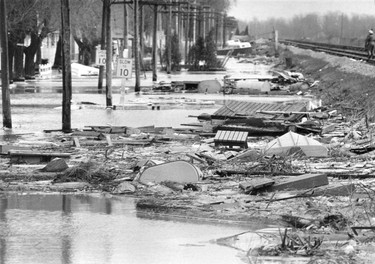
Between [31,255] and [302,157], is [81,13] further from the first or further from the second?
[31,255]

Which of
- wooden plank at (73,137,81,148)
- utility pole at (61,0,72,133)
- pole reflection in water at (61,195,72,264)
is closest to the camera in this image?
pole reflection in water at (61,195,72,264)

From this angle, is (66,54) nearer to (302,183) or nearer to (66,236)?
(302,183)

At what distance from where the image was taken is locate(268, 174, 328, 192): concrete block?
14.9 metres

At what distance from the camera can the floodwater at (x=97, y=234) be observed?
11.1 meters

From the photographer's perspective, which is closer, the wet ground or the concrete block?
the wet ground

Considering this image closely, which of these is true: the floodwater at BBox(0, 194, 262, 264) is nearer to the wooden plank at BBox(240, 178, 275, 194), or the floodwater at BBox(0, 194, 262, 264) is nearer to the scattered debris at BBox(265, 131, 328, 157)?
the wooden plank at BBox(240, 178, 275, 194)

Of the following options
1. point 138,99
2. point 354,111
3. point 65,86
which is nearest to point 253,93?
point 138,99

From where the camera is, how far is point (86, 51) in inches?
3447

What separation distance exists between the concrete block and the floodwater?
2114mm

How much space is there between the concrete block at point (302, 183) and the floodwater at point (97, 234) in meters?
2.11

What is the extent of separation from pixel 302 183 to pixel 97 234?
370 cm

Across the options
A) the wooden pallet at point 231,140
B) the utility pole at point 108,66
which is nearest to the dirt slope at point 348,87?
the wooden pallet at point 231,140

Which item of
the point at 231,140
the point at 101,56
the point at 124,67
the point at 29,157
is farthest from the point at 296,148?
the point at 101,56

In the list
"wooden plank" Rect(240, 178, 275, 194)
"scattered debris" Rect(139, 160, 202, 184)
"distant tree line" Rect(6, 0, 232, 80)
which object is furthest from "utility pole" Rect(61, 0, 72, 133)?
"distant tree line" Rect(6, 0, 232, 80)
